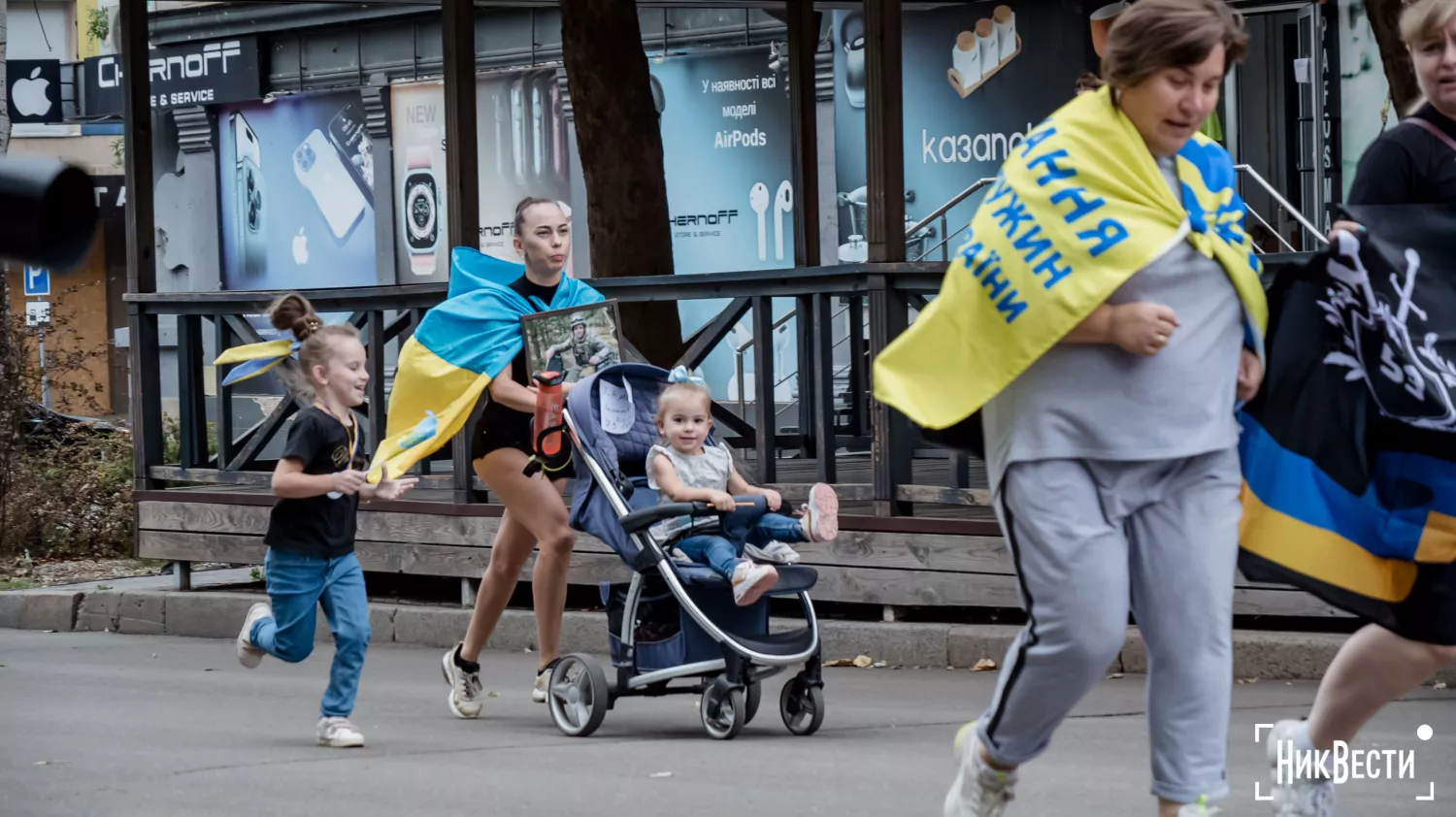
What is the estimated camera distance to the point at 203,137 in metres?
24.5

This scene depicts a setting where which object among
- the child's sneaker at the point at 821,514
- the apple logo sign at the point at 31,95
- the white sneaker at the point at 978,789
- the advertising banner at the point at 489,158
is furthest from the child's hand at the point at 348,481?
the apple logo sign at the point at 31,95

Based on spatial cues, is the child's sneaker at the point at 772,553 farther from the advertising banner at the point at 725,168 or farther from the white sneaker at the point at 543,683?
the advertising banner at the point at 725,168

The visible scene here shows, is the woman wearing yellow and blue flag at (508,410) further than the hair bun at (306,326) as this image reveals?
Yes

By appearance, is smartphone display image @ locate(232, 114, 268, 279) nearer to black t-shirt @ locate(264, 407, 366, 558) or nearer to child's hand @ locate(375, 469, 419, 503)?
black t-shirt @ locate(264, 407, 366, 558)

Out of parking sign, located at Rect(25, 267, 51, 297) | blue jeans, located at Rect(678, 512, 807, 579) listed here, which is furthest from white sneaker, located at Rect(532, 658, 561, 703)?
parking sign, located at Rect(25, 267, 51, 297)

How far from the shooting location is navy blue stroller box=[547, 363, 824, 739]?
22.8ft

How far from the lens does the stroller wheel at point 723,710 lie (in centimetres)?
699

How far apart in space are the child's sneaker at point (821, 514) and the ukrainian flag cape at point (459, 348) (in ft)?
4.60

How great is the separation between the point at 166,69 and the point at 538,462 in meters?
18.3

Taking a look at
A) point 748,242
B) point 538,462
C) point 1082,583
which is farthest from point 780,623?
point 748,242

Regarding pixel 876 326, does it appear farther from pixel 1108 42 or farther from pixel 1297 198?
pixel 1297 198

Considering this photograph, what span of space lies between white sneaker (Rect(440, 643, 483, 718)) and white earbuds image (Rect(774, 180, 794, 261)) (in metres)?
12.1

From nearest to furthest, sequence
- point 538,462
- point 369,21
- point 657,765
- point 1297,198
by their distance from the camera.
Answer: point 657,765
point 538,462
point 1297,198
point 369,21

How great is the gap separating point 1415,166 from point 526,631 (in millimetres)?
6112
